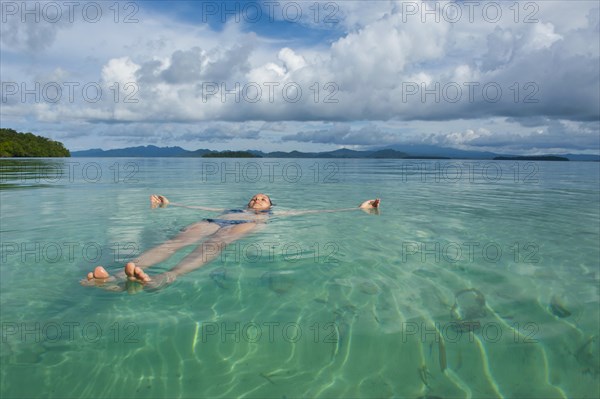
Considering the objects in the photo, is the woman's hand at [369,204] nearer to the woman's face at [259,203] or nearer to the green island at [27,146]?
the woman's face at [259,203]

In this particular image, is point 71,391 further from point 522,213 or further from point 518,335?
point 522,213

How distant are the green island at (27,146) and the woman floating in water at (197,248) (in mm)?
126930

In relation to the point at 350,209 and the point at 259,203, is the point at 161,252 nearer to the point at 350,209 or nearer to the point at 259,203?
the point at 259,203

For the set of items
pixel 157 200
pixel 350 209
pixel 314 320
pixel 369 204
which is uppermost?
pixel 157 200

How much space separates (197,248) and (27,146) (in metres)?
141

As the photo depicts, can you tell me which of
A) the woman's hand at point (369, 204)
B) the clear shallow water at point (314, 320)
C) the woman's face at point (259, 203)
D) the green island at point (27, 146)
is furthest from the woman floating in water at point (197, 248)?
the green island at point (27, 146)

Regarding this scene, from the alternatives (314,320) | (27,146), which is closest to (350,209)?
(314,320)

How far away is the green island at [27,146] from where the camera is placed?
109562 millimetres

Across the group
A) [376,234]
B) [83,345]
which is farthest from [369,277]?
[83,345]

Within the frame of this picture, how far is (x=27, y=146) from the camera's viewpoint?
119000 millimetres

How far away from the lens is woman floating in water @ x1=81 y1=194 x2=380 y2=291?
19.2 feet

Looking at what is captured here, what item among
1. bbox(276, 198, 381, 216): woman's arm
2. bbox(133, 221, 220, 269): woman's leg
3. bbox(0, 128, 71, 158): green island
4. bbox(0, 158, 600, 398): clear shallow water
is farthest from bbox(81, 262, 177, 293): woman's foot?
bbox(0, 128, 71, 158): green island

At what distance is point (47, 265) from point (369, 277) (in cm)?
614

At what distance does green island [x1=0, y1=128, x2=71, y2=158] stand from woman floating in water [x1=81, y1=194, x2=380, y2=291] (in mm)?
126930
